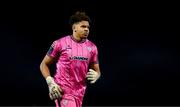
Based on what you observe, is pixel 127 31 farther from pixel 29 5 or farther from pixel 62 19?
pixel 29 5

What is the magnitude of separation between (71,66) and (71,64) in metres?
0.02

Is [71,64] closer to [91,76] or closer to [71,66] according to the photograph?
[71,66]

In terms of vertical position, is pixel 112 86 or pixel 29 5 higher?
pixel 29 5

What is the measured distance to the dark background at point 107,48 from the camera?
29.6 feet

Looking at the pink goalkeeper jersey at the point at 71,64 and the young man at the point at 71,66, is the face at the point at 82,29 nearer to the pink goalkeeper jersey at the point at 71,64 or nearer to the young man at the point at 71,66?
the young man at the point at 71,66

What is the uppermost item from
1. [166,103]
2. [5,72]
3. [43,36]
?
[43,36]

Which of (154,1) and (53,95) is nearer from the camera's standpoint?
(53,95)

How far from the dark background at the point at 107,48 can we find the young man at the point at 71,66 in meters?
3.86

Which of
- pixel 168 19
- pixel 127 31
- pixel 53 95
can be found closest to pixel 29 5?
pixel 127 31

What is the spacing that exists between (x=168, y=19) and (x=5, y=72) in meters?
3.09

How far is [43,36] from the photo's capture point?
915 cm

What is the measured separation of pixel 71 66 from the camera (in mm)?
5066

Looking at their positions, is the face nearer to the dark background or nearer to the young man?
the young man

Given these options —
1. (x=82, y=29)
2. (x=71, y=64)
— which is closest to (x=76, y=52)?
(x=71, y=64)
